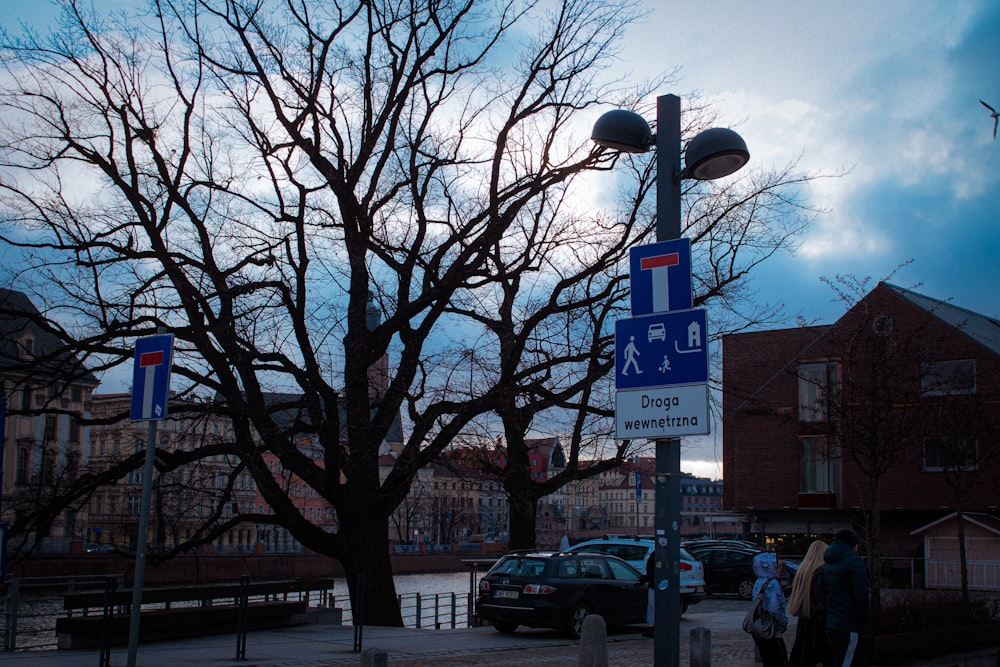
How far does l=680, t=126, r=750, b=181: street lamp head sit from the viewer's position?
713 centimetres

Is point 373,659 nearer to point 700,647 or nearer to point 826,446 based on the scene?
point 700,647

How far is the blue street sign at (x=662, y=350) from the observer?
6.32 metres

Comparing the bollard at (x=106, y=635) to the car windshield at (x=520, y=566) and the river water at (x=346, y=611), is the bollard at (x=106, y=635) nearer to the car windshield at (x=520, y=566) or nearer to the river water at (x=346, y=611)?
the river water at (x=346, y=611)

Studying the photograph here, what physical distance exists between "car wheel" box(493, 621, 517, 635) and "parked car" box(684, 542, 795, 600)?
1278 centimetres

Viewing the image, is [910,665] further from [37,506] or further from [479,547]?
[479,547]

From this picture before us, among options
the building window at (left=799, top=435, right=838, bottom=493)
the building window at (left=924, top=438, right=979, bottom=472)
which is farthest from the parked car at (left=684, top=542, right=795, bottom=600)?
the building window at (left=799, top=435, right=838, bottom=493)

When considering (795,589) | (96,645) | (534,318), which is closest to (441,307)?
(534,318)

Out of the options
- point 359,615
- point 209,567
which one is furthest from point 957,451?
point 209,567

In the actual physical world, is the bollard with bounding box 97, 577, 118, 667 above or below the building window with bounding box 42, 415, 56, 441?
below

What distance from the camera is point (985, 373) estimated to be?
39094 mm

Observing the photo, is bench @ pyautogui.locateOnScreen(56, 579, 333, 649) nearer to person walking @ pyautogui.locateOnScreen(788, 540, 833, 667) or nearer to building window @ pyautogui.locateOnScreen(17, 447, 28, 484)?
person walking @ pyautogui.locateOnScreen(788, 540, 833, 667)

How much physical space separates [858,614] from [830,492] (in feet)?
119

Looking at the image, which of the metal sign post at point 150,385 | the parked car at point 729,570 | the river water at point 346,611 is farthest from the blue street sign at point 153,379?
the parked car at point 729,570

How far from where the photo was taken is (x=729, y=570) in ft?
98.2
